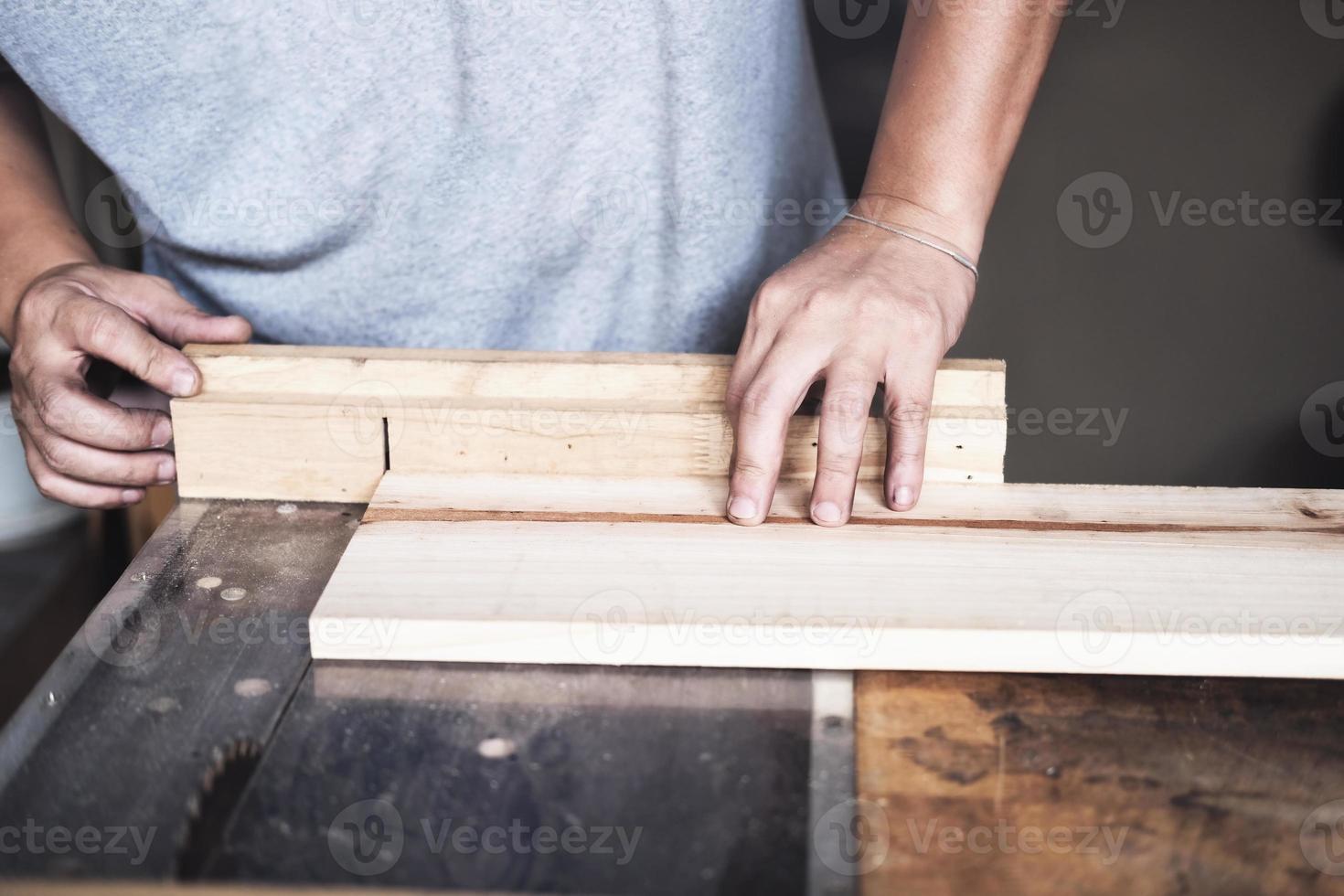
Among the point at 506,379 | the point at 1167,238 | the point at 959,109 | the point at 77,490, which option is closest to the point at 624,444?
the point at 506,379

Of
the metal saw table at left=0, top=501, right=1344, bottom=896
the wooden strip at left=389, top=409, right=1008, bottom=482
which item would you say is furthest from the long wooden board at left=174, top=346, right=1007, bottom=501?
the metal saw table at left=0, top=501, right=1344, bottom=896

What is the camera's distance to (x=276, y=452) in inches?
44.5

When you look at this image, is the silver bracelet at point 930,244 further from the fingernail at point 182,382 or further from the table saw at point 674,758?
the fingernail at point 182,382

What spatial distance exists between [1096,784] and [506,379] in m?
0.68

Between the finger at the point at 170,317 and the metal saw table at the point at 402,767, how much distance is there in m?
0.38

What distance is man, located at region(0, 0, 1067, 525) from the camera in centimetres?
111

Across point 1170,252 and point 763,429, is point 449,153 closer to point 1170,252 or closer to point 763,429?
point 763,429

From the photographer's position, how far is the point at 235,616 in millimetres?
942

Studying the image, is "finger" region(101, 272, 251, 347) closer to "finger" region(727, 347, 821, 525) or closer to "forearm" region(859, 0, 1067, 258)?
"finger" region(727, 347, 821, 525)

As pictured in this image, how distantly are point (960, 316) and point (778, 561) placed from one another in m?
0.38

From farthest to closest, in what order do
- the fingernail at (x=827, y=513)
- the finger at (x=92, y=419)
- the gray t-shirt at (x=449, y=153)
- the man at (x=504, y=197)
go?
the gray t-shirt at (x=449, y=153), the finger at (x=92, y=419), the man at (x=504, y=197), the fingernail at (x=827, y=513)

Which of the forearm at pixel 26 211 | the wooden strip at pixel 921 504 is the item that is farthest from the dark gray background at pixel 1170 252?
the forearm at pixel 26 211

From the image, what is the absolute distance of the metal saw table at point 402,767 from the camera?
0.68m

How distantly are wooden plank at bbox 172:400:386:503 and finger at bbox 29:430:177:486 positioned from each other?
0.36ft
